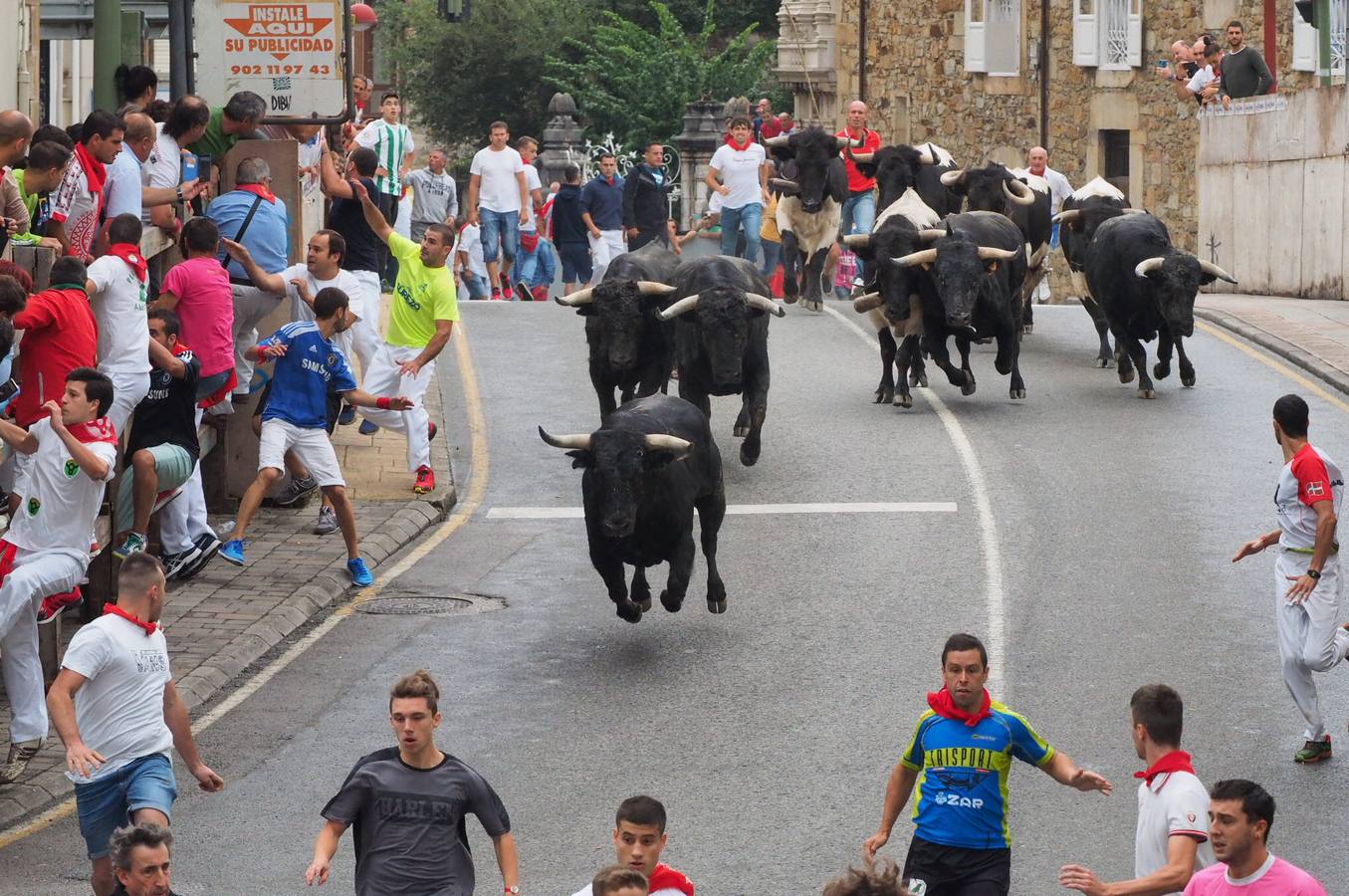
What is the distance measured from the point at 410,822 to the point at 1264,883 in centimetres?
290

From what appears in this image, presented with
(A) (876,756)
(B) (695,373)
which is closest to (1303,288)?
(B) (695,373)

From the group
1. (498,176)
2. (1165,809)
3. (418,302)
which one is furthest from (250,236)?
(498,176)

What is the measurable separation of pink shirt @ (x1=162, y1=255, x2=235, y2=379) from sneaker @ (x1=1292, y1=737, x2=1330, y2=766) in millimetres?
7535

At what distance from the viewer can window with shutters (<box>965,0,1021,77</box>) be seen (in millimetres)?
43406

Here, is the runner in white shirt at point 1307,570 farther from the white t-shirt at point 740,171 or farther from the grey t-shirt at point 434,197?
the grey t-shirt at point 434,197

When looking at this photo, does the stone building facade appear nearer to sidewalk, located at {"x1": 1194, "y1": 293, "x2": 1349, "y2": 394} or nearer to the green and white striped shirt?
sidewalk, located at {"x1": 1194, "y1": 293, "x2": 1349, "y2": 394}

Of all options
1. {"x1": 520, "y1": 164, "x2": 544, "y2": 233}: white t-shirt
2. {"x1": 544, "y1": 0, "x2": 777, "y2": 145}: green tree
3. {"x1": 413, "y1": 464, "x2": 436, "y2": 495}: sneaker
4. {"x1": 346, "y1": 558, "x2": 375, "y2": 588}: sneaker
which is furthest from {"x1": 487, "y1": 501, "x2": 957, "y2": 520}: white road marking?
{"x1": 544, "y1": 0, "x2": 777, "y2": 145}: green tree

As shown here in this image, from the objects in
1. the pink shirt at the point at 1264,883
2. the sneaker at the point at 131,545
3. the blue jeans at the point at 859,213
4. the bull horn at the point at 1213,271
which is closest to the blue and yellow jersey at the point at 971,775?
the pink shirt at the point at 1264,883

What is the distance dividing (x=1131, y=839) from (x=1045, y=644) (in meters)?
3.27

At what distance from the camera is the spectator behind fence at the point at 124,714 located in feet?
29.5

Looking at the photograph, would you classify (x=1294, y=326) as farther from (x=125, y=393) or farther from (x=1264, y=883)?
(x=1264, y=883)

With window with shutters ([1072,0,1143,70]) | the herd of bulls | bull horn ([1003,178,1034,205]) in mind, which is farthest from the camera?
window with shutters ([1072,0,1143,70])

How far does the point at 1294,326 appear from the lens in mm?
25875

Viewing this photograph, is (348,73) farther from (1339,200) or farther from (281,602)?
(1339,200)
